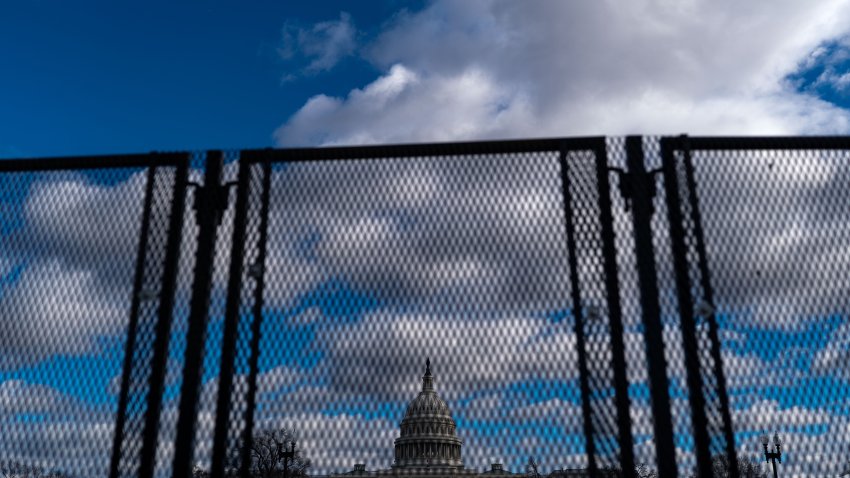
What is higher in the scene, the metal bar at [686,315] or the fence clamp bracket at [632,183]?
the fence clamp bracket at [632,183]

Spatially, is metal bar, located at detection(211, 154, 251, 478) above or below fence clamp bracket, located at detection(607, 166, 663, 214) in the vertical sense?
below

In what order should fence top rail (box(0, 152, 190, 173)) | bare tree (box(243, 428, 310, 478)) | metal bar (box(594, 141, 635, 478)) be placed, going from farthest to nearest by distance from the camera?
bare tree (box(243, 428, 310, 478)) → fence top rail (box(0, 152, 190, 173)) → metal bar (box(594, 141, 635, 478))

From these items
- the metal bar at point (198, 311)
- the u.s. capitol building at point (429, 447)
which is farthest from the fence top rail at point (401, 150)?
the u.s. capitol building at point (429, 447)

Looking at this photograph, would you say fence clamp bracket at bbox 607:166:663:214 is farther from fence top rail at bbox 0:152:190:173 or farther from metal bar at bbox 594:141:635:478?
fence top rail at bbox 0:152:190:173

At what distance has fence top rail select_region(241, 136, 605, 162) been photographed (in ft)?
28.7

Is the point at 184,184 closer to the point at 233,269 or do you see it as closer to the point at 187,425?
the point at 233,269

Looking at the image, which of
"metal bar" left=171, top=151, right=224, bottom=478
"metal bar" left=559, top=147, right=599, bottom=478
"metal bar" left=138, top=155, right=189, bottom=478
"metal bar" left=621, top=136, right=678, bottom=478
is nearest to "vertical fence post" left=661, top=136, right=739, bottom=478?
"metal bar" left=621, top=136, right=678, bottom=478

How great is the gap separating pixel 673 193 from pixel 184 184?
5958mm

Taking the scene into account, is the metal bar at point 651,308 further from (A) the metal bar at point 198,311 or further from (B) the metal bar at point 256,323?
(A) the metal bar at point 198,311

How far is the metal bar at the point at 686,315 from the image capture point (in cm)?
759

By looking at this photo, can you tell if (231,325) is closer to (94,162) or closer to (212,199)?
(212,199)

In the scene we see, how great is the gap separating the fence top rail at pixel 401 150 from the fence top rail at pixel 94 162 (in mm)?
1023

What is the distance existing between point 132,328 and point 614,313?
5.58 meters

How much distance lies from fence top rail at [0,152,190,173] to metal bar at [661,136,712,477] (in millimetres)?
5963
